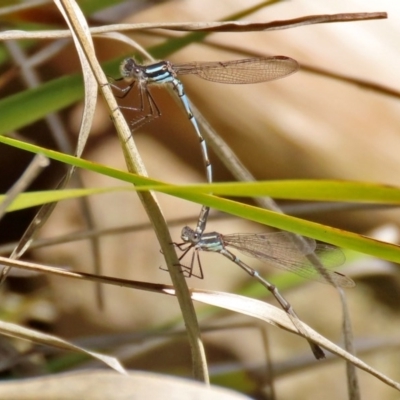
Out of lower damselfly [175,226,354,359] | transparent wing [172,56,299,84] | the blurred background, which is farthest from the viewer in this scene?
the blurred background

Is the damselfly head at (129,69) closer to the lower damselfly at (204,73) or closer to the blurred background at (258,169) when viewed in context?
the lower damselfly at (204,73)

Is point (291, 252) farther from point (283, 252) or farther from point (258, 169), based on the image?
point (258, 169)

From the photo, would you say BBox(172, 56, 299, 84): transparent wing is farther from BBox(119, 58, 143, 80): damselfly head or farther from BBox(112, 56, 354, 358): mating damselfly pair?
BBox(119, 58, 143, 80): damselfly head

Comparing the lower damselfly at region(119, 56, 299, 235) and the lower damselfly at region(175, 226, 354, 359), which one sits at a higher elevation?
the lower damselfly at region(119, 56, 299, 235)

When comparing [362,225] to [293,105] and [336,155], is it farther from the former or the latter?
[293,105]

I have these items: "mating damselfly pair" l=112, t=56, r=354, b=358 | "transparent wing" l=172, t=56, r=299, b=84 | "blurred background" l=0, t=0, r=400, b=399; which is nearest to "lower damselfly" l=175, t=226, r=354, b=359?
"mating damselfly pair" l=112, t=56, r=354, b=358

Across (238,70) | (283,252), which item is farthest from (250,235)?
(238,70)
